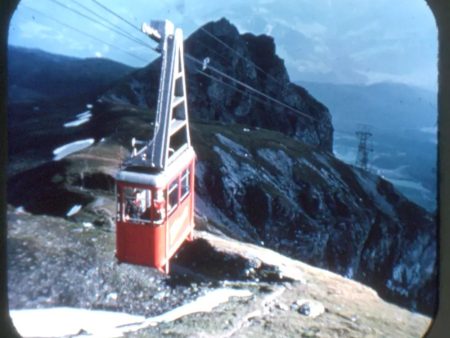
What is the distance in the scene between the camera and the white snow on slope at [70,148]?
17.4 ft

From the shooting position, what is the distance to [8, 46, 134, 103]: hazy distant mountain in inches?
187

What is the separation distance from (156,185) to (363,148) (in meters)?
2.57

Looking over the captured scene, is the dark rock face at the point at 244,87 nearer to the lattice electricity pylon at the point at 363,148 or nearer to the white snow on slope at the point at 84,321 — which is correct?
the lattice electricity pylon at the point at 363,148

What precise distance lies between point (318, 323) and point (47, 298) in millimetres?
3027

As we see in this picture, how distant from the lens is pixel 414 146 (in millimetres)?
4945

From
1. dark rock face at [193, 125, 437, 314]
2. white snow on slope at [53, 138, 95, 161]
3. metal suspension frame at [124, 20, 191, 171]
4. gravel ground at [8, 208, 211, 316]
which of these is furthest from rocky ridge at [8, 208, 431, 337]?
metal suspension frame at [124, 20, 191, 171]

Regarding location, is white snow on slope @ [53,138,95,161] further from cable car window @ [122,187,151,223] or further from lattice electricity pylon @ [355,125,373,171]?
lattice electricity pylon @ [355,125,373,171]

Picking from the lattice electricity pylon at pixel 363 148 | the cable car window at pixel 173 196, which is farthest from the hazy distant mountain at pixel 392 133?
the cable car window at pixel 173 196

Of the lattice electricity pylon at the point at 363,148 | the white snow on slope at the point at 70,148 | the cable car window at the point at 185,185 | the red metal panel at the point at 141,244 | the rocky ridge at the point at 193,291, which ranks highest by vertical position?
the lattice electricity pylon at the point at 363,148

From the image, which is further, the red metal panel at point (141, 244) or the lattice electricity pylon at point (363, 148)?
the lattice electricity pylon at point (363, 148)

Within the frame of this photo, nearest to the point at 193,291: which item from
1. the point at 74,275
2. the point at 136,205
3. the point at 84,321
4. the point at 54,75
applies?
the point at 84,321

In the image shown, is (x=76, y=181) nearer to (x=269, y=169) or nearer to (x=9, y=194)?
(x=9, y=194)

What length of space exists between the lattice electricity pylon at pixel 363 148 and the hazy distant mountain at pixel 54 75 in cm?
277

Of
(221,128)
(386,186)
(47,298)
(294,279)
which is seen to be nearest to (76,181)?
(47,298)
